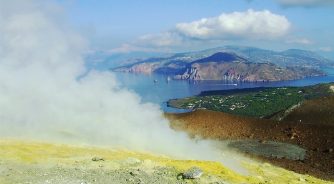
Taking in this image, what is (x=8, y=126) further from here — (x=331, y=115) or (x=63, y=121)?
(x=331, y=115)

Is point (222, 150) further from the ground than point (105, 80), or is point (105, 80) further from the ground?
point (105, 80)

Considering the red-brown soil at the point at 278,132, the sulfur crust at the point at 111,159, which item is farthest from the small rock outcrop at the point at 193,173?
the red-brown soil at the point at 278,132

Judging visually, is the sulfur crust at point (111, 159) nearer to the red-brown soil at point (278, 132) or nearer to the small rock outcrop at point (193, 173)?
the small rock outcrop at point (193, 173)

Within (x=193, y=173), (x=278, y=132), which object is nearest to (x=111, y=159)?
(x=193, y=173)

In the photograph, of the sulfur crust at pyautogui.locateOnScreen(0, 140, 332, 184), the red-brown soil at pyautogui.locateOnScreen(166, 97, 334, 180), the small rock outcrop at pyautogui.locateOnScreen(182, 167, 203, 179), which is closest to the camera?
the small rock outcrop at pyautogui.locateOnScreen(182, 167, 203, 179)

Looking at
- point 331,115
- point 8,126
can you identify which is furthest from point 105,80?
point 331,115

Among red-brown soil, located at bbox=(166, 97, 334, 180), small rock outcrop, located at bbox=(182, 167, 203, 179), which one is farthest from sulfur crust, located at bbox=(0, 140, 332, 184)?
red-brown soil, located at bbox=(166, 97, 334, 180)

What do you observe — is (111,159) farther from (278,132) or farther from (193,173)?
(278,132)

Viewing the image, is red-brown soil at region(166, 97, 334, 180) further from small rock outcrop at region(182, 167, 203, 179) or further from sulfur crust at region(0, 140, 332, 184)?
small rock outcrop at region(182, 167, 203, 179)
